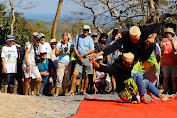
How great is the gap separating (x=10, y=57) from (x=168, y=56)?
4364 mm

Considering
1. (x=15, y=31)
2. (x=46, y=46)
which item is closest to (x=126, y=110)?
(x=46, y=46)

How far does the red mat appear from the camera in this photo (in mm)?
6137

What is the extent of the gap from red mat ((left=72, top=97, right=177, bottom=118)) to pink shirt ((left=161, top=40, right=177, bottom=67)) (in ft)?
9.02

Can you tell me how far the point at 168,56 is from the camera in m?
10.4

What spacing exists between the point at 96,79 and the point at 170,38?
2483 millimetres

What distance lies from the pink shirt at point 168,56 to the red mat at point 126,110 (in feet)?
9.02

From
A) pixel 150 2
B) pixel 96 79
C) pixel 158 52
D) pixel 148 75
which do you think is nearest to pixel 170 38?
pixel 158 52

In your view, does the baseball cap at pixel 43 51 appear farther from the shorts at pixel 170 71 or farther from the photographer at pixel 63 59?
the shorts at pixel 170 71

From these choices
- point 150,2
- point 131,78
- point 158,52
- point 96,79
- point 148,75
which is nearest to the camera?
point 131,78

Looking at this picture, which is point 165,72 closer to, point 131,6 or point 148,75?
point 148,75

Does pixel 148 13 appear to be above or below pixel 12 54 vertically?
above

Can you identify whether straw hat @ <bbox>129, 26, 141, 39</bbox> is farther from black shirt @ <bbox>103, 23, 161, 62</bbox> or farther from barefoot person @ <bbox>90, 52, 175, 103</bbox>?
barefoot person @ <bbox>90, 52, 175, 103</bbox>

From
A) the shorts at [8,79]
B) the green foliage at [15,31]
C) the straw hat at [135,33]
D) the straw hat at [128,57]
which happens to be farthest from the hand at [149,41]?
the green foliage at [15,31]

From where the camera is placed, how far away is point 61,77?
34.4 feet
